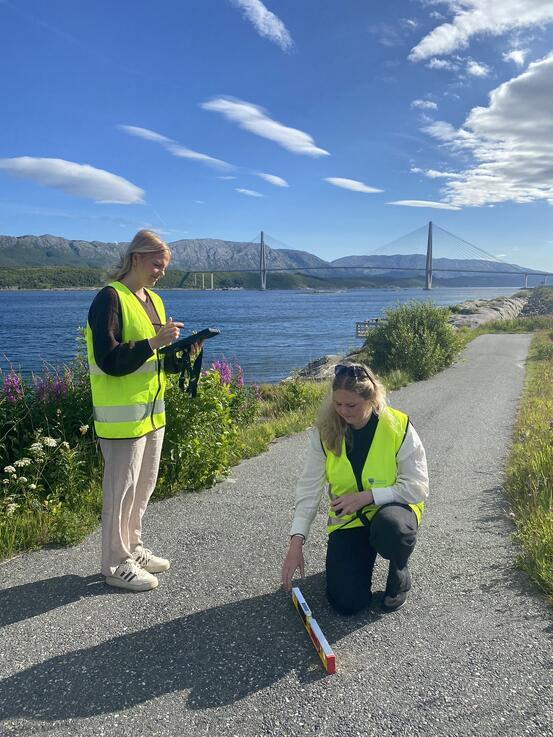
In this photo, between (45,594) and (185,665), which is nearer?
(185,665)

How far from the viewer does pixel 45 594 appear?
134 inches

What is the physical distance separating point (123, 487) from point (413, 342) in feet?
35.7

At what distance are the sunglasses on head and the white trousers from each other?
127cm

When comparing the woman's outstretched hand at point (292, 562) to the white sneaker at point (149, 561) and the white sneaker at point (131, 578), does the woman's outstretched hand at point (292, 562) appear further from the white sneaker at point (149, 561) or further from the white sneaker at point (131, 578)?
the white sneaker at point (149, 561)

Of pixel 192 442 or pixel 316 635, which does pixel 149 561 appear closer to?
pixel 316 635

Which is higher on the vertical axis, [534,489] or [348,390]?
[348,390]

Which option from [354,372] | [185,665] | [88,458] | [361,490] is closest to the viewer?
[185,665]

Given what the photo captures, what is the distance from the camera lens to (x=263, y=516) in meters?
4.71

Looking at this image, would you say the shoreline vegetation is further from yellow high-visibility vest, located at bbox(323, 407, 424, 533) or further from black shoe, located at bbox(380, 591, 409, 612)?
yellow high-visibility vest, located at bbox(323, 407, 424, 533)

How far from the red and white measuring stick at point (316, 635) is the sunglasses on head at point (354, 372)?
1.28 meters

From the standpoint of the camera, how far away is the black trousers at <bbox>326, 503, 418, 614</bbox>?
3037 mm

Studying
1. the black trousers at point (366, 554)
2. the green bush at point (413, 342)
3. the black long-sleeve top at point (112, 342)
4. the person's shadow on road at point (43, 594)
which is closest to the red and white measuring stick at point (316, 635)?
the black trousers at point (366, 554)

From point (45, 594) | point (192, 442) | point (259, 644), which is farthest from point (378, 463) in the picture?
point (192, 442)

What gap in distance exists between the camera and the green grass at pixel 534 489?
3588 millimetres
